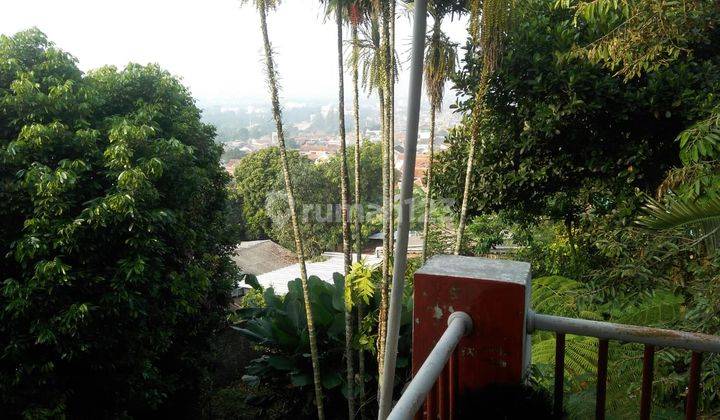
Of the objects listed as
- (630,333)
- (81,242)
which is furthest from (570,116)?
(81,242)

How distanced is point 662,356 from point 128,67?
6.48m

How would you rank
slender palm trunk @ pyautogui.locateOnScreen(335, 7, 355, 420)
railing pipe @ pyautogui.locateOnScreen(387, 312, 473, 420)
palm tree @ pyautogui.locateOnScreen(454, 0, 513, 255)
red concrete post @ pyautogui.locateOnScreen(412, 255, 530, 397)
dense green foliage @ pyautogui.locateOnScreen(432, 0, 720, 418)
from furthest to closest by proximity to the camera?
slender palm trunk @ pyautogui.locateOnScreen(335, 7, 355, 420)
palm tree @ pyautogui.locateOnScreen(454, 0, 513, 255)
dense green foliage @ pyautogui.locateOnScreen(432, 0, 720, 418)
red concrete post @ pyautogui.locateOnScreen(412, 255, 530, 397)
railing pipe @ pyautogui.locateOnScreen(387, 312, 473, 420)

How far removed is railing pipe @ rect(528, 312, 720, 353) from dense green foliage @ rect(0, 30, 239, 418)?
3.99 metres

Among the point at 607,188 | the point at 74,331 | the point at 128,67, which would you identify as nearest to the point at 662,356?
the point at 607,188

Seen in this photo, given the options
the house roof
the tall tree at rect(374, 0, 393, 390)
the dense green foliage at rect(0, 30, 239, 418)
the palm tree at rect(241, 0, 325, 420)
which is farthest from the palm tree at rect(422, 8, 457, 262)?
the house roof

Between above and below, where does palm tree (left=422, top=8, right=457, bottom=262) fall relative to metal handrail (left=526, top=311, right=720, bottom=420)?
above

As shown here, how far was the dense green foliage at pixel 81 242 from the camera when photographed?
438cm

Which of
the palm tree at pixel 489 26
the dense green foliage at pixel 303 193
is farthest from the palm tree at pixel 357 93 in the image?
the dense green foliage at pixel 303 193

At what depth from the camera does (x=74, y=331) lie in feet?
14.3

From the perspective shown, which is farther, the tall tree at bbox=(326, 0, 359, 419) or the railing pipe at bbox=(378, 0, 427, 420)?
the tall tree at bbox=(326, 0, 359, 419)

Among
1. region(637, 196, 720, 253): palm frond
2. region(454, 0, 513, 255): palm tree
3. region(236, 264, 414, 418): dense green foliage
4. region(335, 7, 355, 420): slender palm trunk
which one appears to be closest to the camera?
region(637, 196, 720, 253): palm frond

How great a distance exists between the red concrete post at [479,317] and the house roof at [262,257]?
17.2m

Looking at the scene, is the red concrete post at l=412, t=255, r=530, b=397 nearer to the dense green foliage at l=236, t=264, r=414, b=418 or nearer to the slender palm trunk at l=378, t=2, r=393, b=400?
the slender palm trunk at l=378, t=2, r=393, b=400

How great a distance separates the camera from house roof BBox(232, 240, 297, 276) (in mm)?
18763
